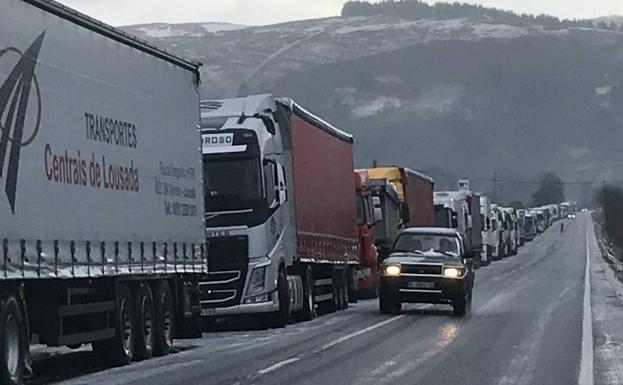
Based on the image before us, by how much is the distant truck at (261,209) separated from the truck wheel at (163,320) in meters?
3.34

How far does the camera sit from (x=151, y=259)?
19.9 m

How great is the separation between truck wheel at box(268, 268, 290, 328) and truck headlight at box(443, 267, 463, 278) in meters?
4.49

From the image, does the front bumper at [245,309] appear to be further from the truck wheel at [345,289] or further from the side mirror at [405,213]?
the side mirror at [405,213]

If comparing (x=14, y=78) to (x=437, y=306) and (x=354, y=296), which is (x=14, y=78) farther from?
(x=354, y=296)

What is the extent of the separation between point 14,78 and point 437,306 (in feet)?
67.3

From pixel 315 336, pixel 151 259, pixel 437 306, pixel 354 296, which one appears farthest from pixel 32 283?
pixel 354 296

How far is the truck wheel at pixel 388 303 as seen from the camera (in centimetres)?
3060

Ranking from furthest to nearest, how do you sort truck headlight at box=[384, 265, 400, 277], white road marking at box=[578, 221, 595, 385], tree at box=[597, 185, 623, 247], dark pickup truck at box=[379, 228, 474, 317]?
tree at box=[597, 185, 623, 247]
truck headlight at box=[384, 265, 400, 277]
dark pickup truck at box=[379, 228, 474, 317]
white road marking at box=[578, 221, 595, 385]

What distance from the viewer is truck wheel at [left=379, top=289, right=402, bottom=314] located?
30.6m

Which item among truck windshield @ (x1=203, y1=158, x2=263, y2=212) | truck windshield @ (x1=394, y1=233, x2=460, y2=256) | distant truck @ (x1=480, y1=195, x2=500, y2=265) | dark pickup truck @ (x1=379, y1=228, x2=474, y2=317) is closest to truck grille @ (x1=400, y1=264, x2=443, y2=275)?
dark pickup truck @ (x1=379, y1=228, x2=474, y2=317)

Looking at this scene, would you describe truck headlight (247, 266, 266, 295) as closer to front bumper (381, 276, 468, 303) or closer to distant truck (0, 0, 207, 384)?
distant truck (0, 0, 207, 384)

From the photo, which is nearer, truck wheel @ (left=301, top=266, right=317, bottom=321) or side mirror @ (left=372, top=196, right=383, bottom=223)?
truck wheel @ (left=301, top=266, right=317, bottom=321)

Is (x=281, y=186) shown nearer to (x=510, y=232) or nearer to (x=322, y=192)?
(x=322, y=192)

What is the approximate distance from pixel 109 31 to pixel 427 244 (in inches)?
557
